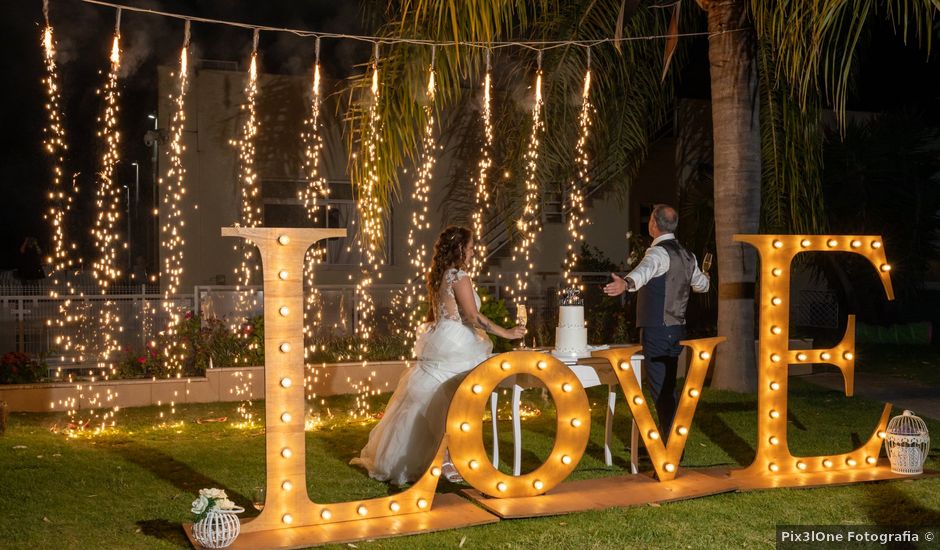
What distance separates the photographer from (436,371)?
23.4ft

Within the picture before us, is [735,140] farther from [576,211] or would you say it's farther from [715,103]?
[576,211]

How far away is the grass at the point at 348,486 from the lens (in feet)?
18.0

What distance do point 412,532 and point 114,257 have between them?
23.7 metres

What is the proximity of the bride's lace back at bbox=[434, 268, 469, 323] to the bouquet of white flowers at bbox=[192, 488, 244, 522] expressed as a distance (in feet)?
8.15

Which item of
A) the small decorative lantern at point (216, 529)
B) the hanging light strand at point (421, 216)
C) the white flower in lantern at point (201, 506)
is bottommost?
the small decorative lantern at point (216, 529)

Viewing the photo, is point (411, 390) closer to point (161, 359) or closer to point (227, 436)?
point (227, 436)

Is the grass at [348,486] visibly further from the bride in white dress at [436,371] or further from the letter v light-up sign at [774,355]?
the letter v light-up sign at [774,355]


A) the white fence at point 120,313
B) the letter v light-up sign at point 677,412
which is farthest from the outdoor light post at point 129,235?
the letter v light-up sign at point 677,412

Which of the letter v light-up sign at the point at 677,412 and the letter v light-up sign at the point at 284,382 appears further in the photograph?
the letter v light-up sign at the point at 677,412

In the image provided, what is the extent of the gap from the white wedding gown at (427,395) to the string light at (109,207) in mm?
3165

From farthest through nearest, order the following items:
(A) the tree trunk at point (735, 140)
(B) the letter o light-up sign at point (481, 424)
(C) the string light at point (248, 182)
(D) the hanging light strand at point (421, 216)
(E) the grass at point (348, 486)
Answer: (D) the hanging light strand at point (421, 216) < (C) the string light at point (248, 182) < (A) the tree trunk at point (735, 140) < (B) the letter o light-up sign at point (481, 424) < (E) the grass at point (348, 486)

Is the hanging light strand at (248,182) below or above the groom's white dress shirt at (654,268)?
above

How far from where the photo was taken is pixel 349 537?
17.7ft

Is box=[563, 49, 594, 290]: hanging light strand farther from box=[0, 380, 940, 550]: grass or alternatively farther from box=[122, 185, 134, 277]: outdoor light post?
box=[122, 185, 134, 277]: outdoor light post
